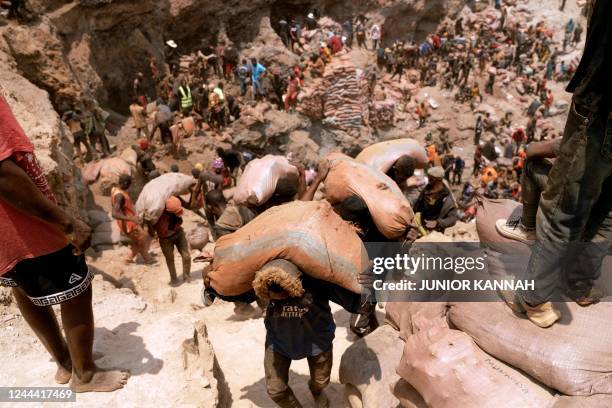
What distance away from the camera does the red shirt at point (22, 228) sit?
1780 mm

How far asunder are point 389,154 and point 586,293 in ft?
6.67

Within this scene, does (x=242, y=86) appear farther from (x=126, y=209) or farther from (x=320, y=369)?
(x=320, y=369)

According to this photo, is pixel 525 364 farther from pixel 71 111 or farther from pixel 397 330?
pixel 71 111

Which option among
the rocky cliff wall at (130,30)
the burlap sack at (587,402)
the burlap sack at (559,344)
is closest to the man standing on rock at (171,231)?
the burlap sack at (559,344)

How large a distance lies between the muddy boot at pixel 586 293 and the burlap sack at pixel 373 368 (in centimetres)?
106

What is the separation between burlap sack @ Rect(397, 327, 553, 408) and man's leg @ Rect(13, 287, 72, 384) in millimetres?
1865

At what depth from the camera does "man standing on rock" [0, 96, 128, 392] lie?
5.70 feet

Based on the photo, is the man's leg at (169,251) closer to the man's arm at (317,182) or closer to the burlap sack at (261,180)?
the burlap sack at (261,180)

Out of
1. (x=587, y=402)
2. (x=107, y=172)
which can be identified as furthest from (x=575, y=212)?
(x=107, y=172)

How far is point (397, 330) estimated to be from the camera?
9.77ft

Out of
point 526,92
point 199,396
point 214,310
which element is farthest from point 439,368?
point 526,92

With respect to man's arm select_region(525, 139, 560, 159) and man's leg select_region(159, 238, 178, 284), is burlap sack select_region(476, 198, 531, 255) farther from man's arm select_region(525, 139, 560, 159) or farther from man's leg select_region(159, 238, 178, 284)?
man's leg select_region(159, 238, 178, 284)

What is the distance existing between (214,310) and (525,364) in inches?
127

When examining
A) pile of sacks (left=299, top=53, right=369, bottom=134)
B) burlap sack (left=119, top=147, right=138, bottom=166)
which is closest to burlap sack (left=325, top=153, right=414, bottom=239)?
burlap sack (left=119, top=147, right=138, bottom=166)
